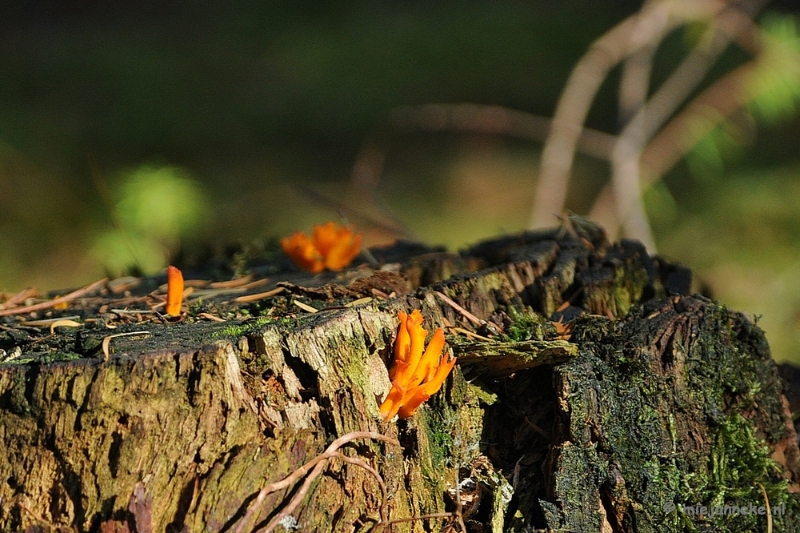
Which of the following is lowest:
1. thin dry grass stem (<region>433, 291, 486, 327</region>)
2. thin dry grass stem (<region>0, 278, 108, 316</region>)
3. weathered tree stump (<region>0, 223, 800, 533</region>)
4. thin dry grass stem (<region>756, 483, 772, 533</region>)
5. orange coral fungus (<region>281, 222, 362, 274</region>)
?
thin dry grass stem (<region>756, 483, 772, 533</region>)

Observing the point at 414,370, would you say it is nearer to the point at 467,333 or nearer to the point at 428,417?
the point at 428,417

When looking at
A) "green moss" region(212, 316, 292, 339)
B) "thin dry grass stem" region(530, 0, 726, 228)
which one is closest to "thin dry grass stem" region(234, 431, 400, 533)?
"green moss" region(212, 316, 292, 339)

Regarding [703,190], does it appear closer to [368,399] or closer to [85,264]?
[85,264]

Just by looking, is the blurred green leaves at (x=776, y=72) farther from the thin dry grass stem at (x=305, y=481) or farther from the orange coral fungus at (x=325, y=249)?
the thin dry grass stem at (x=305, y=481)

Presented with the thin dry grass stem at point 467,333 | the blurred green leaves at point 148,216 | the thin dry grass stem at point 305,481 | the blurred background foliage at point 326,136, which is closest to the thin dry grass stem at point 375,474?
the thin dry grass stem at point 305,481

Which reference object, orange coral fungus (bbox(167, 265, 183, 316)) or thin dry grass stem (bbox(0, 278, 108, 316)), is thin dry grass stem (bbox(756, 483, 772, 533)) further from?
thin dry grass stem (bbox(0, 278, 108, 316))

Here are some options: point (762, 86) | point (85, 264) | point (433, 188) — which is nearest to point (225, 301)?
point (85, 264)
